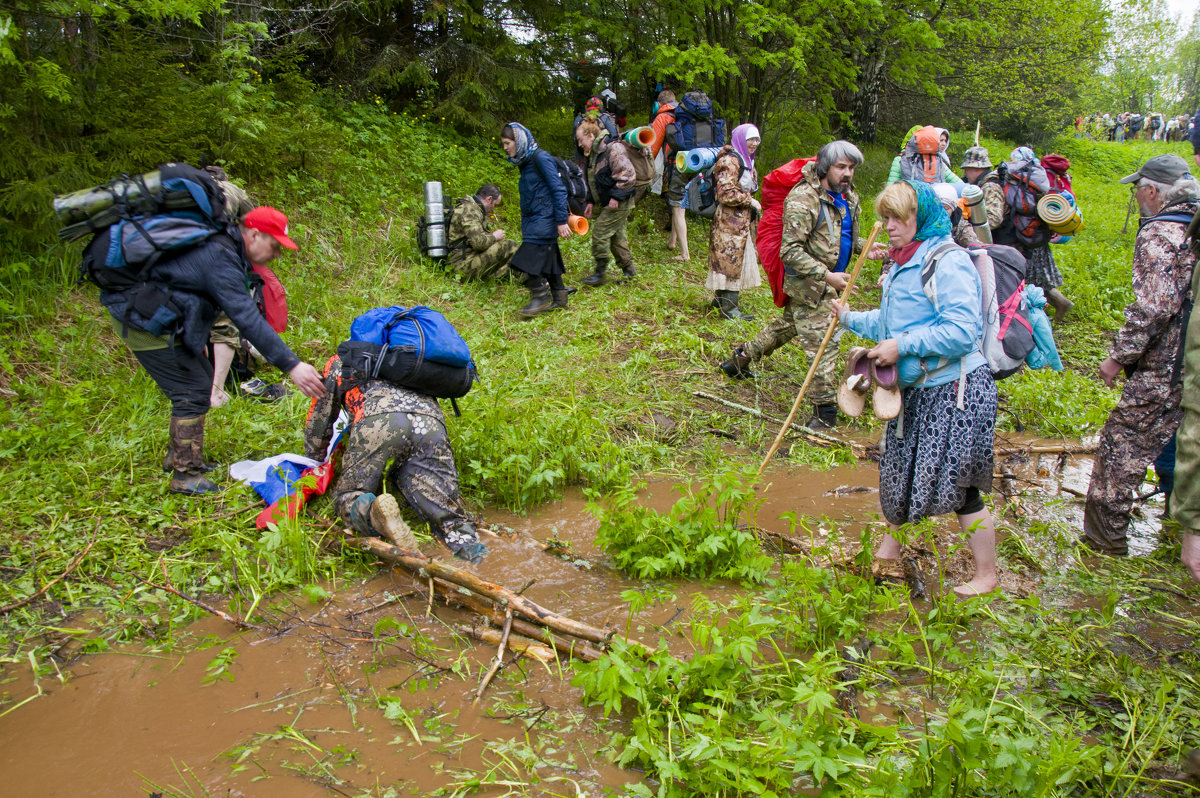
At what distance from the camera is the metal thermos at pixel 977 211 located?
640cm

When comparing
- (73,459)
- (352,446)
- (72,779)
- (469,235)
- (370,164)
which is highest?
(370,164)

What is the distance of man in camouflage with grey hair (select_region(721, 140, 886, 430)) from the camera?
19.5 ft

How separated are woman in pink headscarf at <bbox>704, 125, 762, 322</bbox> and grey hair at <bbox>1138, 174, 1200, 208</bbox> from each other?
13.7ft

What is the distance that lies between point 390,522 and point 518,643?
3.25 feet

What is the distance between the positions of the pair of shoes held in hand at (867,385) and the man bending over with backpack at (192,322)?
9.55 ft

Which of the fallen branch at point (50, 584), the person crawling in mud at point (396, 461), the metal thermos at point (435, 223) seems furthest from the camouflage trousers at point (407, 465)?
the metal thermos at point (435, 223)

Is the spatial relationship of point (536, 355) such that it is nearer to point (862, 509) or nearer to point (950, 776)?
point (862, 509)

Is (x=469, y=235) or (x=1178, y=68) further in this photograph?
(x=1178, y=68)

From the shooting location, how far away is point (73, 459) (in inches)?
184

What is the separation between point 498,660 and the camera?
Answer: 10.3 ft

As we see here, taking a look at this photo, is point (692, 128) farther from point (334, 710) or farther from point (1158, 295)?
point (334, 710)

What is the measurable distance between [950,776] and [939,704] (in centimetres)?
77

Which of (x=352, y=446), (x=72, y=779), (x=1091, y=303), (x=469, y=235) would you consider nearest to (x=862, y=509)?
(x=352, y=446)

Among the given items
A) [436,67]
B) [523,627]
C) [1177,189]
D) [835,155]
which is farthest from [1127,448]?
[436,67]
